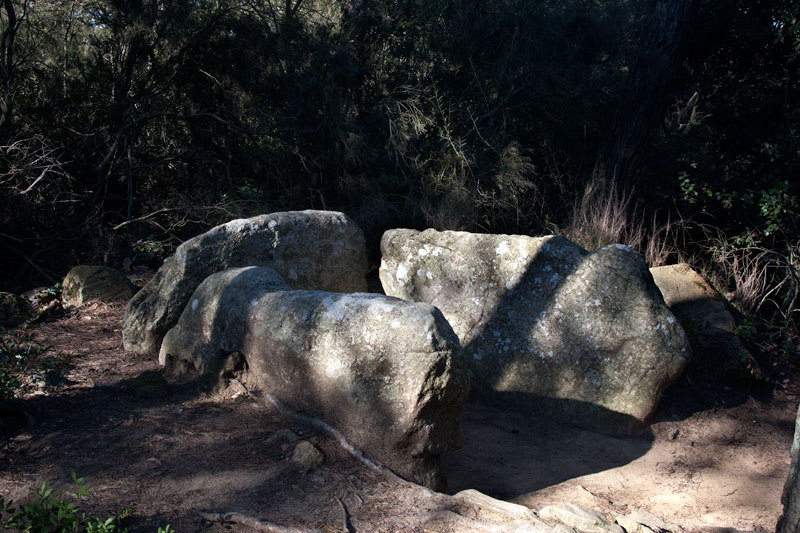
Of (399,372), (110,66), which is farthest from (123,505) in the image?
(110,66)

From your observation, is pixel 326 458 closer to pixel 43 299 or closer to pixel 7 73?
pixel 43 299

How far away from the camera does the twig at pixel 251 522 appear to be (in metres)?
2.73

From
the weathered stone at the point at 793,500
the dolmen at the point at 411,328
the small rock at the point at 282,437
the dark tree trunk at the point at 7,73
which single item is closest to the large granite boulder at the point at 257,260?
the dolmen at the point at 411,328

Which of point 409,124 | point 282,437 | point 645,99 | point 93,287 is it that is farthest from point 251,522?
point 645,99

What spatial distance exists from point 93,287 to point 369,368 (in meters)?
4.04

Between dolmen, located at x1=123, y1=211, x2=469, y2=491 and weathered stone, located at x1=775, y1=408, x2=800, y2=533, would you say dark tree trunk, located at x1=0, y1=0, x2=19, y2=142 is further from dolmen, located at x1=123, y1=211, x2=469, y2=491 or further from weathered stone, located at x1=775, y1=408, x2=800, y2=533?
weathered stone, located at x1=775, y1=408, x2=800, y2=533

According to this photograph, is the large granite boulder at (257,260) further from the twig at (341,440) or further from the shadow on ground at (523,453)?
the shadow on ground at (523,453)

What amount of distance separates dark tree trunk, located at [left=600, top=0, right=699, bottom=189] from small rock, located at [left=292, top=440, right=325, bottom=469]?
20.0 feet

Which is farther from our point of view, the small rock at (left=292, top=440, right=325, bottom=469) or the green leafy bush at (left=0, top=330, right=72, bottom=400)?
the green leafy bush at (left=0, top=330, right=72, bottom=400)

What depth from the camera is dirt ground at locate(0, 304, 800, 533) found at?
302cm

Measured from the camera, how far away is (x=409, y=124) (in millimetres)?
8734

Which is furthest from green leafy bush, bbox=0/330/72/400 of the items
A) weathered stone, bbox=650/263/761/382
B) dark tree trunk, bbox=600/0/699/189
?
dark tree trunk, bbox=600/0/699/189

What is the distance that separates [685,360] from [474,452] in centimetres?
176

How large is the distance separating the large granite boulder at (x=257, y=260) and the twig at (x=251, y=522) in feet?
8.37
